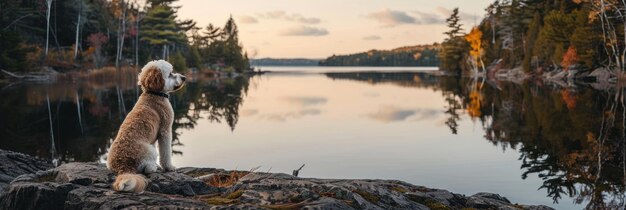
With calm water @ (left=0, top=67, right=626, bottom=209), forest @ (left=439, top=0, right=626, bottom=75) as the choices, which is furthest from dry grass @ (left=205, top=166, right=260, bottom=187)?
forest @ (left=439, top=0, right=626, bottom=75)

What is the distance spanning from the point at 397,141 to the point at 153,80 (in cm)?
1303

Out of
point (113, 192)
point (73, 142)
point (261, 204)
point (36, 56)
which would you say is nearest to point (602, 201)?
point (261, 204)

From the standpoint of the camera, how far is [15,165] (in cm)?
817

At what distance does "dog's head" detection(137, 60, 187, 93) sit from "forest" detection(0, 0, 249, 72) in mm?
46845

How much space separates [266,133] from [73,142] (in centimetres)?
641

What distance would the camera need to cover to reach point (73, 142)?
16234mm

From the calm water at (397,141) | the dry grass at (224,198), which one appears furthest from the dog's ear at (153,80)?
the calm water at (397,141)

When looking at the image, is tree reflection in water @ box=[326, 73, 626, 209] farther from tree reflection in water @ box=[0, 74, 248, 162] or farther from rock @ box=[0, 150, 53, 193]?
tree reflection in water @ box=[0, 74, 248, 162]

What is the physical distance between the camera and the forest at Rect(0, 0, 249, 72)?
52125 millimetres

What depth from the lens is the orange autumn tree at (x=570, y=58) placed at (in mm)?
56969

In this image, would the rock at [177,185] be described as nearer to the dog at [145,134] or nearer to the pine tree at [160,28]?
the dog at [145,134]

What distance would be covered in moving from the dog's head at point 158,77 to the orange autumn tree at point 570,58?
58.0 meters

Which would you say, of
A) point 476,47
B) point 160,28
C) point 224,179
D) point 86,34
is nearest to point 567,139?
point 224,179

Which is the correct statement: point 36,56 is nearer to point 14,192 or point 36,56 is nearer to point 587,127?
point 587,127
